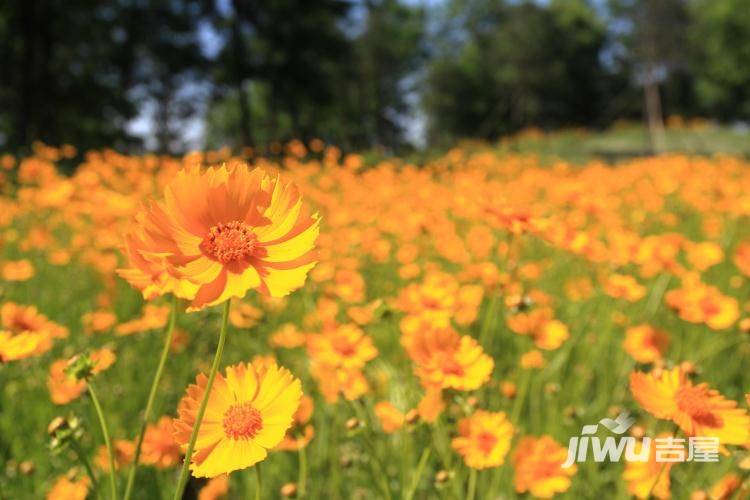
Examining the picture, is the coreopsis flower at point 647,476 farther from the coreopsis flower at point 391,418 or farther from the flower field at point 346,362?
the coreopsis flower at point 391,418

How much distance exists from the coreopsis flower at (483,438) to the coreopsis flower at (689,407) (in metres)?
0.24

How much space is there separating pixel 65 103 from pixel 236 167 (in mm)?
15152

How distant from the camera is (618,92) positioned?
31562 mm

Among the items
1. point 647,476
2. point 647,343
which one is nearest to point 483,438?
point 647,476

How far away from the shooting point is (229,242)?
1.82 feet

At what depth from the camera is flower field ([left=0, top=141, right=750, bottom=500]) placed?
554 millimetres

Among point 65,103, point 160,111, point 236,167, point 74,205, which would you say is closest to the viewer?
point 236,167

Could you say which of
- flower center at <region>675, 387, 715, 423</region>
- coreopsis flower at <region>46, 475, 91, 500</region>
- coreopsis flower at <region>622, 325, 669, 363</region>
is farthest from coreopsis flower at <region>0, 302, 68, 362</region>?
coreopsis flower at <region>622, 325, 669, 363</region>

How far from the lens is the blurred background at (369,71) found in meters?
13.4

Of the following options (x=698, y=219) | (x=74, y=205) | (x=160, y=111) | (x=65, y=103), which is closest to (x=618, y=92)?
(x=160, y=111)

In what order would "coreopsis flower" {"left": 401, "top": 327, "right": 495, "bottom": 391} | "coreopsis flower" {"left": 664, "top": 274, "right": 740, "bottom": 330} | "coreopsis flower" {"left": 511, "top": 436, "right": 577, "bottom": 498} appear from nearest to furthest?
"coreopsis flower" {"left": 401, "top": 327, "right": 495, "bottom": 391}, "coreopsis flower" {"left": 511, "top": 436, "right": 577, "bottom": 498}, "coreopsis flower" {"left": 664, "top": 274, "right": 740, "bottom": 330}

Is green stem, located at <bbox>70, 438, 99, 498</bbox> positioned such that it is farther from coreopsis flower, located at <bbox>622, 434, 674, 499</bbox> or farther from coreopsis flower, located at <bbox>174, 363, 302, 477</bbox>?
coreopsis flower, located at <bbox>622, 434, 674, 499</bbox>

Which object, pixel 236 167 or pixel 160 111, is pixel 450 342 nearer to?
pixel 236 167

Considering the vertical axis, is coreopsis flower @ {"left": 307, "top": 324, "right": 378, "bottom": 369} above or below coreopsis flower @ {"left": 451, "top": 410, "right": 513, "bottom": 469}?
above
